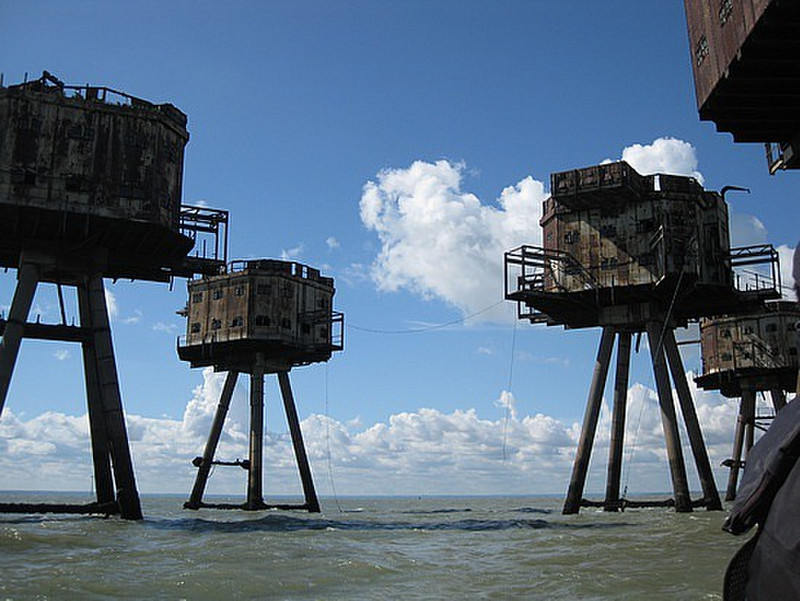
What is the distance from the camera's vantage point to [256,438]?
41469 mm

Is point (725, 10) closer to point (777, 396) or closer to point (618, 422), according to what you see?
point (618, 422)

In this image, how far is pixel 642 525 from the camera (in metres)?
26.8

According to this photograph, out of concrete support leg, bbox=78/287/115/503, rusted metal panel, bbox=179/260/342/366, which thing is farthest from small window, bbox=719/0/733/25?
rusted metal panel, bbox=179/260/342/366

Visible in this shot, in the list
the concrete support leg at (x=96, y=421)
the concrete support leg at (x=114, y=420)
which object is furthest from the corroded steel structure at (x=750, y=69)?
the concrete support leg at (x=96, y=421)

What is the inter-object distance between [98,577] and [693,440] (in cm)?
2687

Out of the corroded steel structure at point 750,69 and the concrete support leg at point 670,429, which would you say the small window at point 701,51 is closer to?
the corroded steel structure at point 750,69

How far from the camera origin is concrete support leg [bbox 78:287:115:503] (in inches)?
1120

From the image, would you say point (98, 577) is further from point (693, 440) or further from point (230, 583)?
point (693, 440)

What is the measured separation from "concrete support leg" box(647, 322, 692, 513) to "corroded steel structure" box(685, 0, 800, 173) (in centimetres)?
1435

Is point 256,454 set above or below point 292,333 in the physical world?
below

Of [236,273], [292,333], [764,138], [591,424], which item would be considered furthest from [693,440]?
[236,273]

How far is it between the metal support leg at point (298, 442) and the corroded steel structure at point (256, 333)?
5cm

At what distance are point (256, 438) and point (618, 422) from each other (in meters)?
17.9

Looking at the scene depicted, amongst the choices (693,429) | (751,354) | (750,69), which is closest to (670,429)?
(693,429)
